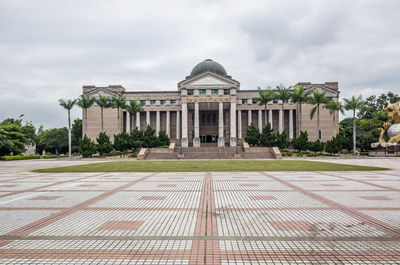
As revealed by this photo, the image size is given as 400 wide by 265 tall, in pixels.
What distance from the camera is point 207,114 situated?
6494 cm

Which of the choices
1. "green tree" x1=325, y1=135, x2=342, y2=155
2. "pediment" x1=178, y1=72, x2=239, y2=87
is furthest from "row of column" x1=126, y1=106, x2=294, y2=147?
"green tree" x1=325, y1=135, x2=342, y2=155

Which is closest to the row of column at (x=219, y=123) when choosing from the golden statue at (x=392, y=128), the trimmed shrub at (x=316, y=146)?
the trimmed shrub at (x=316, y=146)

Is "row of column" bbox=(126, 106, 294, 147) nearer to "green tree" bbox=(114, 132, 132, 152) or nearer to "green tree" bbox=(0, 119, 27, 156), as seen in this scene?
"green tree" bbox=(114, 132, 132, 152)

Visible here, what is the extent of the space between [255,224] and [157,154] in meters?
37.8

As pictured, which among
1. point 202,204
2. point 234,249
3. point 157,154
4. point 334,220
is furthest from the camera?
point 157,154

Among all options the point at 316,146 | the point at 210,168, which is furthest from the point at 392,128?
the point at 210,168

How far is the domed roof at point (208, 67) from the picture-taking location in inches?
2591

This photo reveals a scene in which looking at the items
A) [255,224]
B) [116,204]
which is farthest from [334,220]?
[116,204]

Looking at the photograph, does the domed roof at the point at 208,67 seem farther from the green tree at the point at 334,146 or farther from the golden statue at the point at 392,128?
the golden statue at the point at 392,128

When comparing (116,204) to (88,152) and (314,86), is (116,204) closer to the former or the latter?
(88,152)

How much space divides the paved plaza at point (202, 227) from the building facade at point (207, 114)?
48163 mm

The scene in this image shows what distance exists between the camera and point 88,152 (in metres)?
44.6

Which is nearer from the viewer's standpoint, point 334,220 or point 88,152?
point 334,220

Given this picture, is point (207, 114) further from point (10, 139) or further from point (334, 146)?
point (10, 139)
